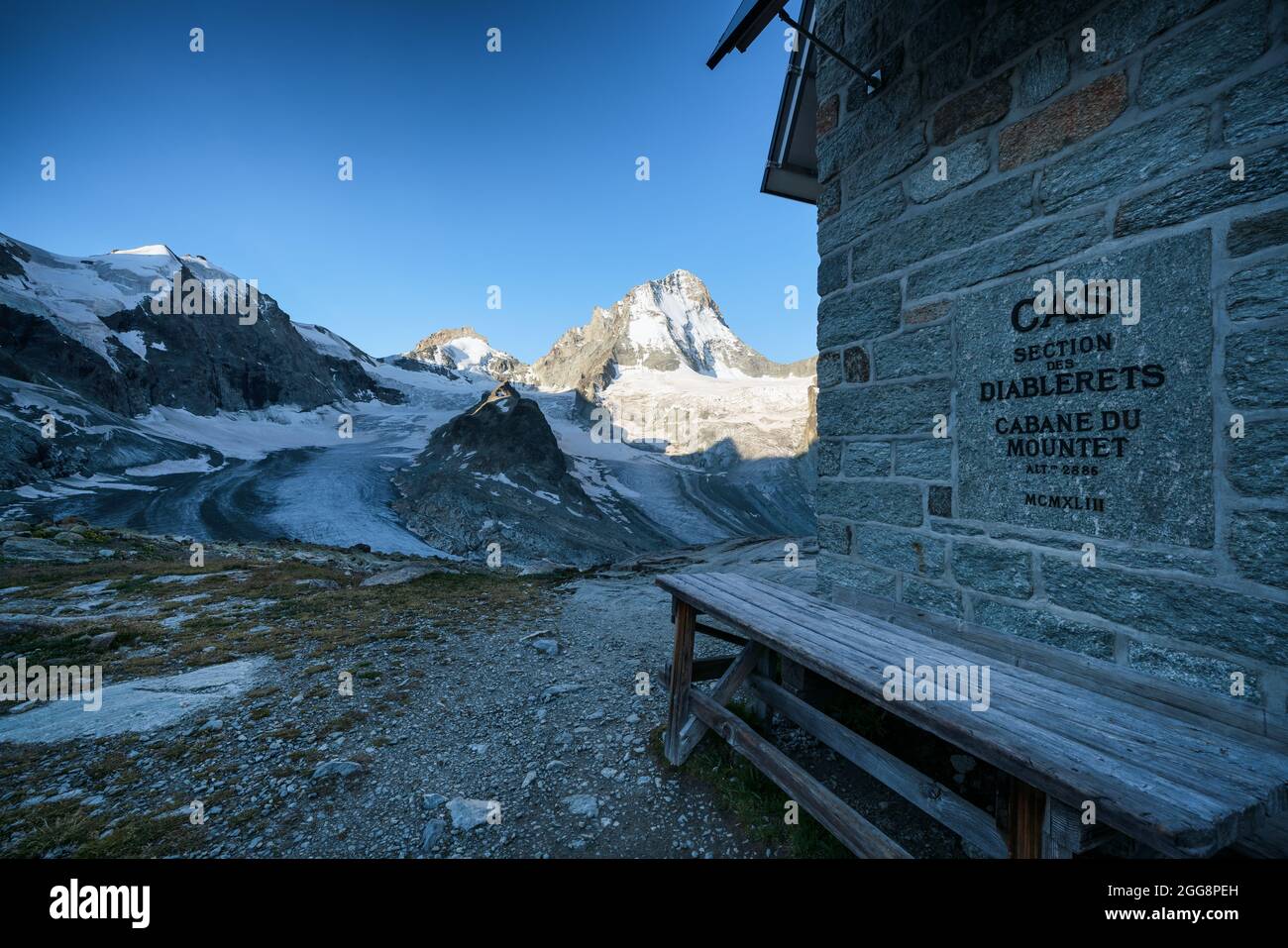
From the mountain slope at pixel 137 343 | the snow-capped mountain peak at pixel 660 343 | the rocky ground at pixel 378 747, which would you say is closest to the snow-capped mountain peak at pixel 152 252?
the mountain slope at pixel 137 343

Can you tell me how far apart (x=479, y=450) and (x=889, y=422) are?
53.7 meters

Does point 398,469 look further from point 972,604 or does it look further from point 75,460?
point 972,604

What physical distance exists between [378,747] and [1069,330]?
6326 millimetres

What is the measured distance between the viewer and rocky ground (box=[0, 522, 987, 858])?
356 centimetres

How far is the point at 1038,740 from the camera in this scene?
2.03m

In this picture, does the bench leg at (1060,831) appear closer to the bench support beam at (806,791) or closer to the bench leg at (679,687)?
the bench support beam at (806,791)

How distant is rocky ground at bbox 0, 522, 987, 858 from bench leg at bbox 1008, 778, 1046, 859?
1.45 meters

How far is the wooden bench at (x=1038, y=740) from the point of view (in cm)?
166
